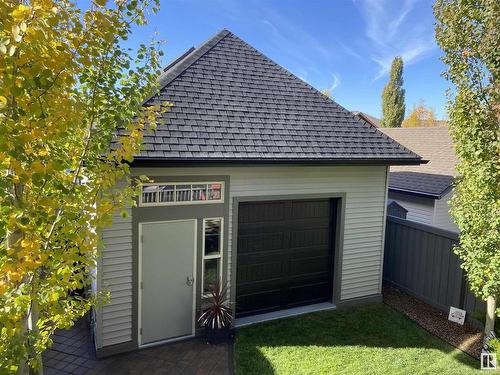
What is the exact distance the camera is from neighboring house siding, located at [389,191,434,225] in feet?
42.1

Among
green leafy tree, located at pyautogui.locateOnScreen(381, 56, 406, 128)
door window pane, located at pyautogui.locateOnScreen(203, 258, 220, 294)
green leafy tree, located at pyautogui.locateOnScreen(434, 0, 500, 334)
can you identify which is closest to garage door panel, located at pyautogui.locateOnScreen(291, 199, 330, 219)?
door window pane, located at pyautogui.locateOnScreen(203, 258, 220, 294)

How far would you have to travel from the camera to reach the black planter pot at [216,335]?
6.82m

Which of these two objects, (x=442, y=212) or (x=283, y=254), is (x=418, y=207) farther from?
(x=283, y=254)

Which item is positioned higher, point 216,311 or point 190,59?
point 190,59

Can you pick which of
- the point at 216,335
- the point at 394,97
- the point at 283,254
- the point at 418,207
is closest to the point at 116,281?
the point at 216,335

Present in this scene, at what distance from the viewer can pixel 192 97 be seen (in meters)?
7.60

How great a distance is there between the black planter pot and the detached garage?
14.2 inches

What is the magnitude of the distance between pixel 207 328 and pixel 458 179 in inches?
210

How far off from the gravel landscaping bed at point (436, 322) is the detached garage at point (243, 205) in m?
0.68

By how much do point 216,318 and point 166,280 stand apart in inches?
45.6

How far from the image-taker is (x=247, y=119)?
7770 mm

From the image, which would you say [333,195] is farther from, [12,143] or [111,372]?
[12,143]

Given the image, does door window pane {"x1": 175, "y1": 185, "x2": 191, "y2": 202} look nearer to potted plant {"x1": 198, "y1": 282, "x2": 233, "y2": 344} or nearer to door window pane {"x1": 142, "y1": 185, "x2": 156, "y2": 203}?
door window pane {"x1": 142, "y1": 185, "x2": 156, "y2": 203}

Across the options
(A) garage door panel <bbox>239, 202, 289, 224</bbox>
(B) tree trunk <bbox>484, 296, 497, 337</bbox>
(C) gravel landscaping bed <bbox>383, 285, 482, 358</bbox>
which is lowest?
(C) gravel landscaping bed <bbox>383, 285, 482, 358</bbox>
